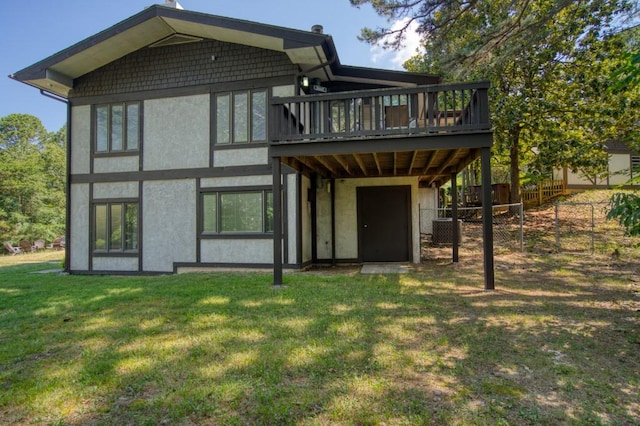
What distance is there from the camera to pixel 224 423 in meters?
2.47

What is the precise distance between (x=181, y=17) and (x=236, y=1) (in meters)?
4.08

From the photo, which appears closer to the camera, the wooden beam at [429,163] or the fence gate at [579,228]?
the wooden beam at [429,163]

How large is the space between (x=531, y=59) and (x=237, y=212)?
11223mm

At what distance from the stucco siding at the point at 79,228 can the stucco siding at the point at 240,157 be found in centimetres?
404

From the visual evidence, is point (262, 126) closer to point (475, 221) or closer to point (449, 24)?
point (449, 24)

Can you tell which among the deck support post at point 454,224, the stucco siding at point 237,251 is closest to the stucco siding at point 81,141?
the stucco siding at point 237,251

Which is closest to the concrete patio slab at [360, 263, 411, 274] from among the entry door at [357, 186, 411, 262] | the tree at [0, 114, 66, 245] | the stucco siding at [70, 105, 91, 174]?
the entry door at [357, 186, 411, 262]

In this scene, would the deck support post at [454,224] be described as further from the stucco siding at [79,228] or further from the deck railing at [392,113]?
the stucco siding at [79,228]

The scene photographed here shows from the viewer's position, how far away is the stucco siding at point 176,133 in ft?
31.5

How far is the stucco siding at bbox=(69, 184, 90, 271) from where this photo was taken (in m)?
10.3

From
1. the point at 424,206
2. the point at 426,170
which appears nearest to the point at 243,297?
the point at 426,170

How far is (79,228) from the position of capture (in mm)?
10336

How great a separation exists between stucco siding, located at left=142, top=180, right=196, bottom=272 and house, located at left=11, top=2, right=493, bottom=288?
3 centimetres

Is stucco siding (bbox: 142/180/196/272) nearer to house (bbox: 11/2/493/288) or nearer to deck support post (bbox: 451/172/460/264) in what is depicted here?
house (bbox: 11/2/493/288)
